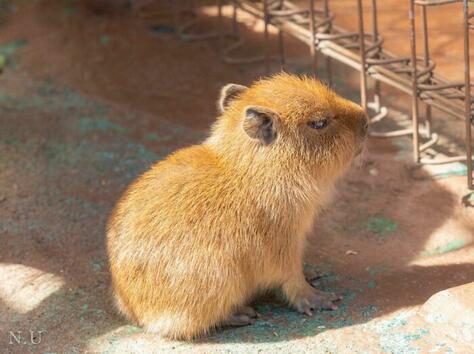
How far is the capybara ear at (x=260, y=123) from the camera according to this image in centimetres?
387

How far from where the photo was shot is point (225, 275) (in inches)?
153

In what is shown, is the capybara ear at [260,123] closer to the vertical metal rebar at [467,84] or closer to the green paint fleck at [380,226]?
the vertical metal rebar at [467,84]

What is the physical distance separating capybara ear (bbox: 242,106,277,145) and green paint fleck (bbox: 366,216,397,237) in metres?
1.26

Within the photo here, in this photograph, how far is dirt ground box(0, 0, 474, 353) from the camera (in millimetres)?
3998

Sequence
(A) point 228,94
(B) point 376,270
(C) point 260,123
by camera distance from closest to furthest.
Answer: (C) point 260,123 → (A) point 228,94 → (B) point 376,270

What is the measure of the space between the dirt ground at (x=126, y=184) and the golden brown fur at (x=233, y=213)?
7.4 inches

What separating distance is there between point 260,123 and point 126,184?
1888 mm

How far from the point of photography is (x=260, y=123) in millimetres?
3898

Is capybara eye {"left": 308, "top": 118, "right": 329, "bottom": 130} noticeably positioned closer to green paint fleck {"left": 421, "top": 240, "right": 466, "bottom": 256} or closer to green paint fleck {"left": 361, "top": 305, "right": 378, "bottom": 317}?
green paint fleck {"left": 361, "top": 305, "right": 378, "bottom": 317}

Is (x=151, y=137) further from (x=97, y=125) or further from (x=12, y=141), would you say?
(x=12, y=141)

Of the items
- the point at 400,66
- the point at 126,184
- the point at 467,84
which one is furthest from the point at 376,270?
the point at 126,184

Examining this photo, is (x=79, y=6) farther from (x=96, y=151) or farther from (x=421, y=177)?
(x=421, y=177)

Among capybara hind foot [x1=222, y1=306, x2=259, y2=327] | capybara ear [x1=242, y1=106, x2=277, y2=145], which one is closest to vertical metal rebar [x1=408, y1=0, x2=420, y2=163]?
capybara ear [x1=242, y1=106, x2=277, y2=145]

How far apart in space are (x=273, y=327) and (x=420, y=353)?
815 mm
